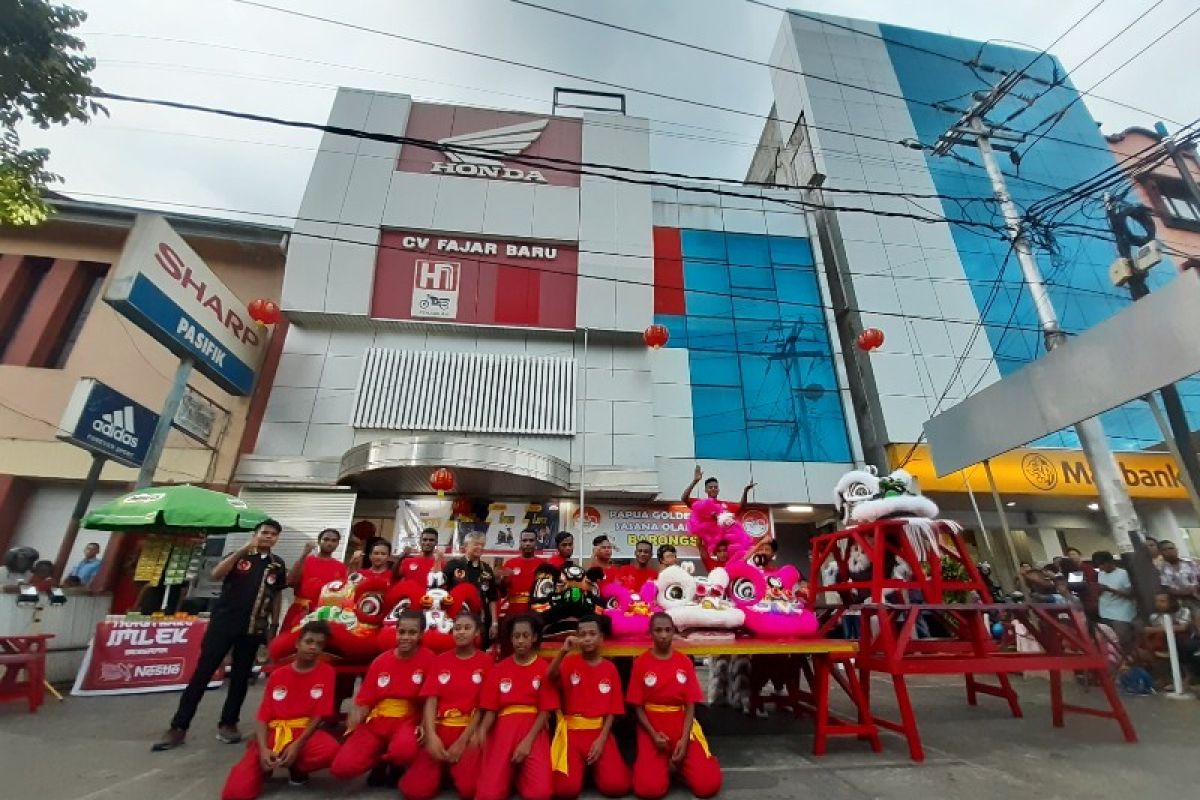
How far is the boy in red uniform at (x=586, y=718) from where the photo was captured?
344 centimetres

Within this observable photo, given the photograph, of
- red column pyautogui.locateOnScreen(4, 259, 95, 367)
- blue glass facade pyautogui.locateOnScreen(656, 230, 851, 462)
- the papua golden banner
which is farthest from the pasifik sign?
the papua golden banner

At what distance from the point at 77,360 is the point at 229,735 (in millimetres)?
11562

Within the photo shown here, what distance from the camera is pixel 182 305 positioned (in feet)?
32.0

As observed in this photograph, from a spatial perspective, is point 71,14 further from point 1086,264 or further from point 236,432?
point 1086,264

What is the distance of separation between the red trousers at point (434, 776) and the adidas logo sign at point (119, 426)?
28.5ft

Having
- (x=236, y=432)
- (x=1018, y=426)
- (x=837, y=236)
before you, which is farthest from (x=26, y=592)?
(x=837, y=236)

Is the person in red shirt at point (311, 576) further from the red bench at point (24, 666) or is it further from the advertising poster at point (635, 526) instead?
the advertising poster at point (635, 526)

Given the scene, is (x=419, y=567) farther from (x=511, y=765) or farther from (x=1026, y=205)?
(x=1026, y=205)

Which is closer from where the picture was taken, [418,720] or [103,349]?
[418,720]

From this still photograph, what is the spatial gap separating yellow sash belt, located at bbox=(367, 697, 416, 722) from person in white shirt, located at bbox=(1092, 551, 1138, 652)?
9.58 meters

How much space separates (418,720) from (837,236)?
653 inches

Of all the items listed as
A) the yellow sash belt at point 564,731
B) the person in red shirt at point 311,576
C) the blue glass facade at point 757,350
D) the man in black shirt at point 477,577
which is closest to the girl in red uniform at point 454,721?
the yellow sash belt at point 564,731

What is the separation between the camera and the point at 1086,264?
17.1 meters

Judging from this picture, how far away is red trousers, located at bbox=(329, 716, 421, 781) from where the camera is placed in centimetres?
350
